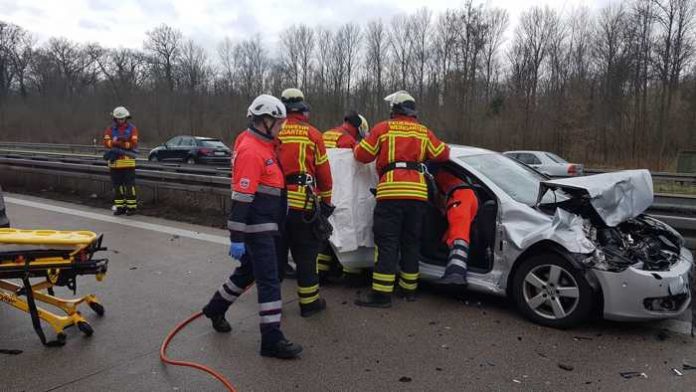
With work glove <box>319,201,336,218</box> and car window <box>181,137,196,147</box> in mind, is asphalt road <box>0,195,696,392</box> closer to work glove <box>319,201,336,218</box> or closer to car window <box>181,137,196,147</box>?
work glove <box>319,201,336,218</box>

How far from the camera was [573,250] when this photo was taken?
13.1 ft

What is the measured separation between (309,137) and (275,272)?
134 centimetres

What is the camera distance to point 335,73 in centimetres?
4266

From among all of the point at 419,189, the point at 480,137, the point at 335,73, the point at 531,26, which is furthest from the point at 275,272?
the point at 335,73

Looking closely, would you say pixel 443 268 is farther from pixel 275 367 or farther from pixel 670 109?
pixel 670 109

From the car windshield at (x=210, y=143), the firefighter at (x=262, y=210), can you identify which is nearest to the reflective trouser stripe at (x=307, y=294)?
the firefighter at (x=262, y=210)

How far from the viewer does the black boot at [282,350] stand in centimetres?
370

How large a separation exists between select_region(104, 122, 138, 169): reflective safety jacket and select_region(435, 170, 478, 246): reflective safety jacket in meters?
7.08

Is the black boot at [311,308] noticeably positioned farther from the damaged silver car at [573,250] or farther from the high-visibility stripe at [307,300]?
the damaged silver car at [573,250]

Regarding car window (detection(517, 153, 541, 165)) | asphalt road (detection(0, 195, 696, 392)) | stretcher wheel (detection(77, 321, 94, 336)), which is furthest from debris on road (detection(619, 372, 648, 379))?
car window (detection(517, 153, 541, 165))

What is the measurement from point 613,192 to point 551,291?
987 mm

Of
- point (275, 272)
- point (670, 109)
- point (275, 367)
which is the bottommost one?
point (275, 367)

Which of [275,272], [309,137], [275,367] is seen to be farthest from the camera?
[309,137]

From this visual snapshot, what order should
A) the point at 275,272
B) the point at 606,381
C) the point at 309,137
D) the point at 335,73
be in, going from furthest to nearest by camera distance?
the point at 335,73, the point at 309,137, the point at 275,272, the point at 606,381
